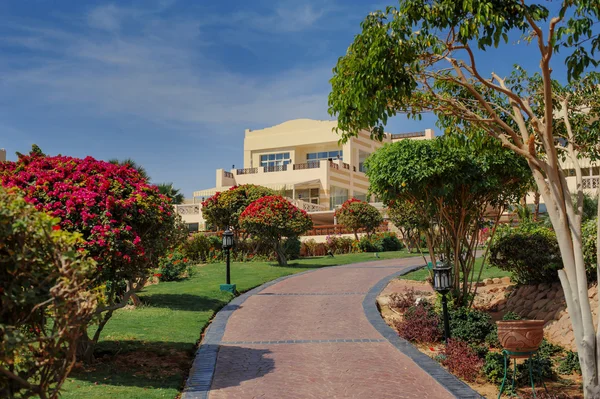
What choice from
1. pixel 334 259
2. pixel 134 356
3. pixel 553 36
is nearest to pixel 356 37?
pixel 553 36

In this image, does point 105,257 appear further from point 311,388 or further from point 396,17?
point 396,17

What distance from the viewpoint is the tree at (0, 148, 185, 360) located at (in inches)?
299

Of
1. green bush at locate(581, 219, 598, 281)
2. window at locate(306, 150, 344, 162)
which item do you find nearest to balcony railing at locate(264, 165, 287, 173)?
window at locate(306, 150, 344, 162)

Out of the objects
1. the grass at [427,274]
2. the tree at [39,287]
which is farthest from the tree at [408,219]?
the tree at [39,287]

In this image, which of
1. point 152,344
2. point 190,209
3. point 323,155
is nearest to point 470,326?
point 152,344

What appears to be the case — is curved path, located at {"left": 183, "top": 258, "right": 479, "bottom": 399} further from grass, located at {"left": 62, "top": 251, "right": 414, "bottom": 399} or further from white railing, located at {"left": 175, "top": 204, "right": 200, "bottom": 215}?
white railing, located at {"left": 175, "top": 204, "right": 200, "bottom": 215}

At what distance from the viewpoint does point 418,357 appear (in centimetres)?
929

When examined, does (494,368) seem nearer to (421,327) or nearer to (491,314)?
(421,327)

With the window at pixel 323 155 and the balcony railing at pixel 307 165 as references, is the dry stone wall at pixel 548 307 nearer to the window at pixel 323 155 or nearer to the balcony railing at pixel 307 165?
the balcony railing at pixel 307 165

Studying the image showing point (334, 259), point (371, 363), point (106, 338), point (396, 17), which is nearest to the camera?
point (396, 17)

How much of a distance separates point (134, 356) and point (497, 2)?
7.19 m

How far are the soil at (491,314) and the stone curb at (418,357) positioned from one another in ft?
0.67

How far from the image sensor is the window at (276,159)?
5591 centimetres

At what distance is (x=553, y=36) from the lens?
649cm
